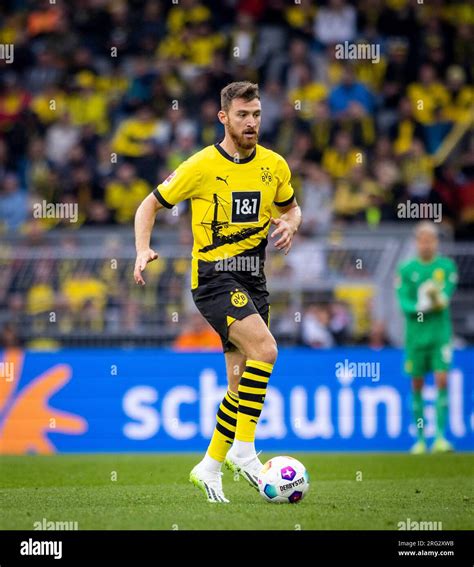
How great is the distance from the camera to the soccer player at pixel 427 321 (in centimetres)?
1401

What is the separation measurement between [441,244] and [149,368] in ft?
14.0

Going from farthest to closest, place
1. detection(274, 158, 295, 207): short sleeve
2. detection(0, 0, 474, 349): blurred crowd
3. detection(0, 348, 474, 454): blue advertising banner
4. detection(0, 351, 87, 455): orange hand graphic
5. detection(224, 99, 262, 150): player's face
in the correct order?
detection(0, 0, 474, 349): blurred crowd → detection(0, 351, 87, 455): orange hand graphic → detection(0, 348, 474, 454): blue advertising banner → detection(274, 158, 295, 207): short sleeve → detection(224, 99, 262, 150): player's face

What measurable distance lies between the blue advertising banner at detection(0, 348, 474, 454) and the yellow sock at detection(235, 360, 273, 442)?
6.39 metres

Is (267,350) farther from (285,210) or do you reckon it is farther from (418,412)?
(418,412)

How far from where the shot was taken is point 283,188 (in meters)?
8.82

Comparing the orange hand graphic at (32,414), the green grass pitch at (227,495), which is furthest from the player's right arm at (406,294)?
the orange hand graphic at (32,414)

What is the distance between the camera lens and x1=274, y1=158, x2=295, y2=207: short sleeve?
874cm

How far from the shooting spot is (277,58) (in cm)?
2017

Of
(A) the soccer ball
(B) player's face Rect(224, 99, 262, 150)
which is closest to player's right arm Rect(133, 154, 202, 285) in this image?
(B) player's face Rect(224, 99, 262, 150)

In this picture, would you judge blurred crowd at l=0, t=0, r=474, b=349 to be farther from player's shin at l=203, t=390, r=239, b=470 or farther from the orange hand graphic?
player's shin at l=203, t=390, r=239, b=470

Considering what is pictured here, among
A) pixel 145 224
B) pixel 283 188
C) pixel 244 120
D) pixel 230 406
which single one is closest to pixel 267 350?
pixel 230 406

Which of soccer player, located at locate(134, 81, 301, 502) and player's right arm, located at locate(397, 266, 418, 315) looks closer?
soccer player, located at locate(134, 81, 301, 502)
